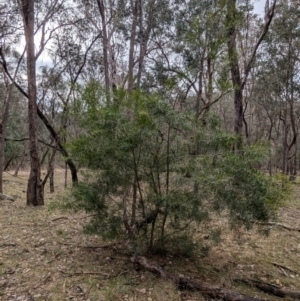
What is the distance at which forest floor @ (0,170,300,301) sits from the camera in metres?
3.54

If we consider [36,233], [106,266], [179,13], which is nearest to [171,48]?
[179,13]

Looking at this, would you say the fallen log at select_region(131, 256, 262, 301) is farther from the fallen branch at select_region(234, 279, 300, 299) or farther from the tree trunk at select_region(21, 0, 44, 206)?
the tree trunk at select_region(21, 0, 44, 206)

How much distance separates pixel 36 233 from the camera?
5566 millimetres

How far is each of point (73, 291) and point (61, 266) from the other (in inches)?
26.9

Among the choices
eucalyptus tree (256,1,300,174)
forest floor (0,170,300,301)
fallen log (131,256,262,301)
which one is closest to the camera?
fallen log (131,256,262,301)

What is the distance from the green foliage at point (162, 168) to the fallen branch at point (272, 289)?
2.54 feet

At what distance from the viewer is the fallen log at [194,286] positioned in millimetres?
3359

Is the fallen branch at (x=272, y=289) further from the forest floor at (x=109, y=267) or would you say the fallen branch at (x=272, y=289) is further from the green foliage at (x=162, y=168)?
the green foliage at (x=162, y=168)

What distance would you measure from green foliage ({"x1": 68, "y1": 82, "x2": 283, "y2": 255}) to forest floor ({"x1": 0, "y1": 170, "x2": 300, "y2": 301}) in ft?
1.71

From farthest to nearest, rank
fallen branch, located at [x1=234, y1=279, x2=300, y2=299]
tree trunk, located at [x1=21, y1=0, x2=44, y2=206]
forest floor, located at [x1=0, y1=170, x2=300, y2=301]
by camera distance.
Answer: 1. tree trunk, located at [x1=21, y1=0, x2=44, y2=206]
2. fallen branch, located at [x1=234, y1=279, x2=300, y2=299]
3. forest floor, located at [x1=0, y1=170, x2=300, y2=301]

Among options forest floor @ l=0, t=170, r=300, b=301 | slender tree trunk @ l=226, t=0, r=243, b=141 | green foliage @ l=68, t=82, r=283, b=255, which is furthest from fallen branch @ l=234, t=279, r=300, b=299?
slender tree trunk @ l=226, t=0, r=243, b=141

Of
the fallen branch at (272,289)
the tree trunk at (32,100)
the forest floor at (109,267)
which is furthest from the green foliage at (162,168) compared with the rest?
the tree trunk at (32,100)

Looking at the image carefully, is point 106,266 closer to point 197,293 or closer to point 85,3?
point 197,293

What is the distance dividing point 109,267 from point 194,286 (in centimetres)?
118
